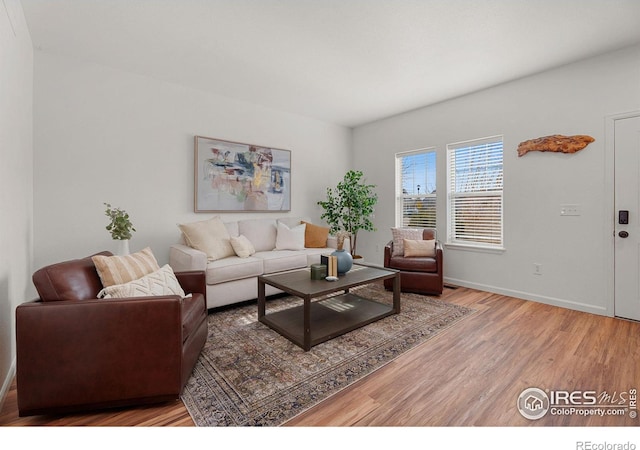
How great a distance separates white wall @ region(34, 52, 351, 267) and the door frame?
162 inches

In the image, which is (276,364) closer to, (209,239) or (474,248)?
(209,239)

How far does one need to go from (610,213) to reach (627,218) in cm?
13

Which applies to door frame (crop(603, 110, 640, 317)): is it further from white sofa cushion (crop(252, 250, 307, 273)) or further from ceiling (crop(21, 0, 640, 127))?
white sofa cushion (crop(252, 250, 307, 273))

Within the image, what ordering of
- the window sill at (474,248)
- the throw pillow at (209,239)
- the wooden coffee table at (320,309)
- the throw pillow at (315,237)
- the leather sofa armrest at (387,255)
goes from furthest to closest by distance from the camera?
1. the throw pillow at (315,237)
2. the leather sofa armrest at (387,255)
3. the window sill at (474,248)
4. the throw pillow at (209,239)
5. the wooden coffee table at (320,309)

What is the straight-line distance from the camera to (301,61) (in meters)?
3.06

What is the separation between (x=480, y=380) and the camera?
6.16ft

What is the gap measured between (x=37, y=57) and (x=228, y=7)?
213 cm

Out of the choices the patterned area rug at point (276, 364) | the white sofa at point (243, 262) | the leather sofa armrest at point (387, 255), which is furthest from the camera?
the leather sofa armrest at point (387, 255)

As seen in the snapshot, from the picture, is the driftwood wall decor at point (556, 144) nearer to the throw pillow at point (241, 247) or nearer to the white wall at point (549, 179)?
the white wall at point (549, 179)

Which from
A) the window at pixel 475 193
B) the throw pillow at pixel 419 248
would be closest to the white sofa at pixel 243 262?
the throw pillow at pixel 419 248

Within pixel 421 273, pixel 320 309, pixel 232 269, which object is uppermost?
pixel 232 269

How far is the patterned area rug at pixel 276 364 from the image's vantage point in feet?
5.28

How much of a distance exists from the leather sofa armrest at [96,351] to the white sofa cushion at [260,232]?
241 cm

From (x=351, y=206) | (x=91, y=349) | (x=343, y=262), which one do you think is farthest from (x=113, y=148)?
(x=351, y=206)
